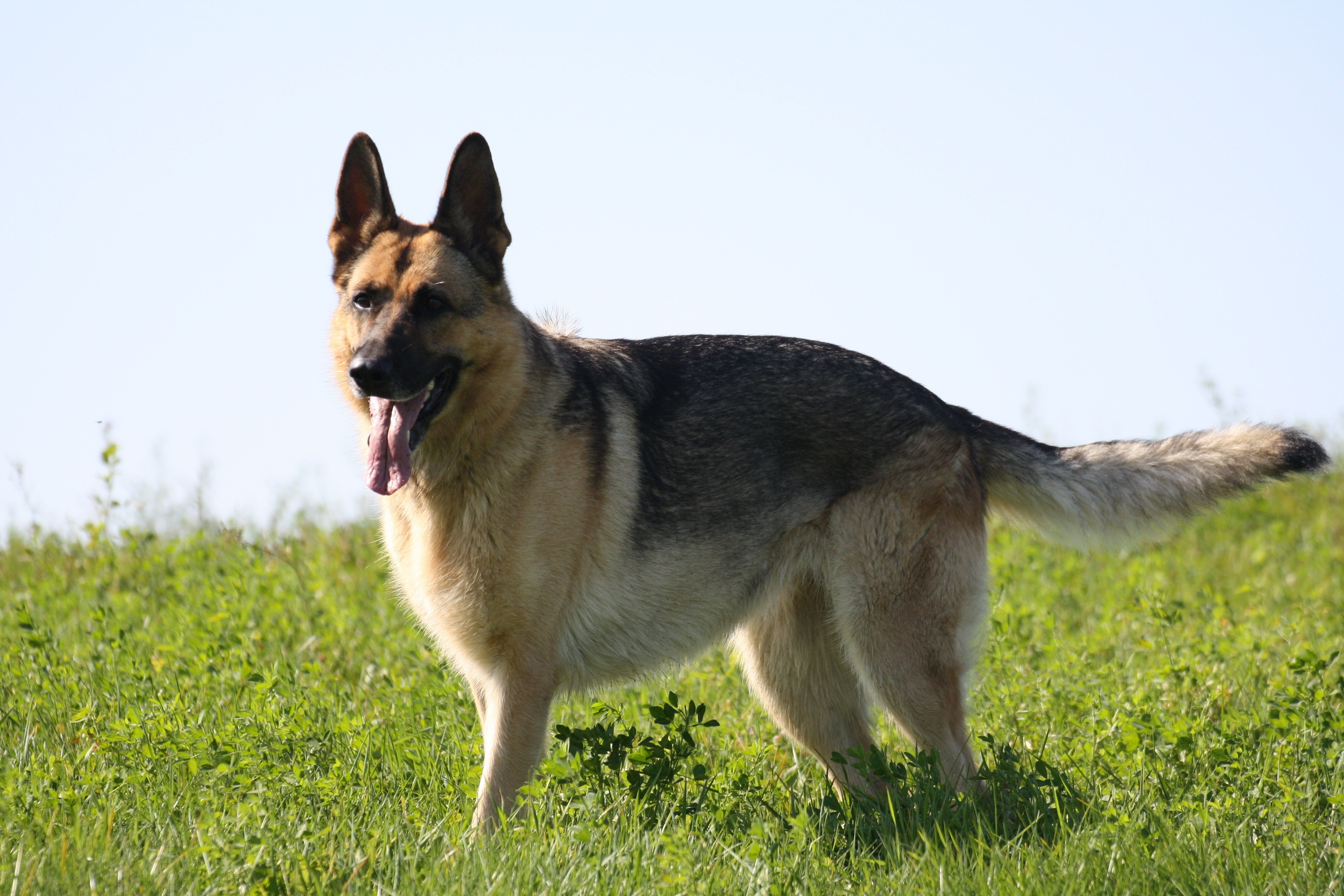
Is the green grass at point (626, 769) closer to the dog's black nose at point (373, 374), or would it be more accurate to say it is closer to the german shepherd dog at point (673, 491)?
the german shepherd dog at point (673, 491)

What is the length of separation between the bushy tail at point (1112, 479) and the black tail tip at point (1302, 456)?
8cm

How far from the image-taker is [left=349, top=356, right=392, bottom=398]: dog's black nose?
372cm

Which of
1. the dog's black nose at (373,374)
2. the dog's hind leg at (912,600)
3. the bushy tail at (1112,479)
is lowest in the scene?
the dog's hind leg at (912,600)

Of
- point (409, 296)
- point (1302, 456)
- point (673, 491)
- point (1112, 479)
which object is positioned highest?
point (409, 296)

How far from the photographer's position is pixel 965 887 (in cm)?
321

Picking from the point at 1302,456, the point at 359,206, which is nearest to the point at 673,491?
the point at 359,206

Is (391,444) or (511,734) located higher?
(391,444)

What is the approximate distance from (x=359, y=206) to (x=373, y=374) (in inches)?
36.9

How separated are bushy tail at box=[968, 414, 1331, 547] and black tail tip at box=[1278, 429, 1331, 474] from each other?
8cm

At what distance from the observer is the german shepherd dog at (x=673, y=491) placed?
3.96m

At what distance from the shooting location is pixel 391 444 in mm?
3918

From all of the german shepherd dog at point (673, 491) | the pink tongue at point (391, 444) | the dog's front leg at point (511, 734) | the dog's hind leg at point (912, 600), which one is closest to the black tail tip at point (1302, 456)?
the german shepherd dog at point (673, 491)

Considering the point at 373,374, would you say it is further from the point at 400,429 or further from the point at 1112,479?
the point at 1112,479

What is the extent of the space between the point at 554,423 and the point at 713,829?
1.57 metres
